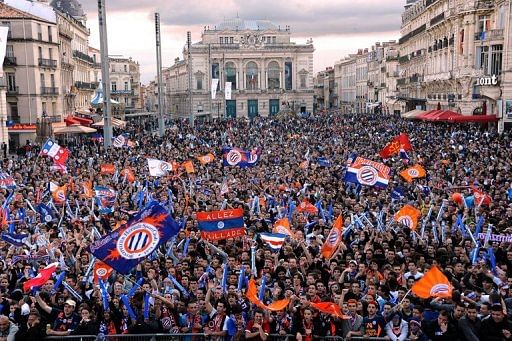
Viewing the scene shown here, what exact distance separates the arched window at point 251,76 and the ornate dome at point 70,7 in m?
35.6

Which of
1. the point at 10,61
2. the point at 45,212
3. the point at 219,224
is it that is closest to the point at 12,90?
the point at 10,61

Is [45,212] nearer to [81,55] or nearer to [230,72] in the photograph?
[81,55]

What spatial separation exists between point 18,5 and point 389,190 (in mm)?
40715

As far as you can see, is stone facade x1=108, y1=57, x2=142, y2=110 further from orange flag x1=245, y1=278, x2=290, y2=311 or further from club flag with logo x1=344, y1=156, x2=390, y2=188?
Answer: orange flag x1=245, y1=278, x2=290, y2=311

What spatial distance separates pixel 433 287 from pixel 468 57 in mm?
39027

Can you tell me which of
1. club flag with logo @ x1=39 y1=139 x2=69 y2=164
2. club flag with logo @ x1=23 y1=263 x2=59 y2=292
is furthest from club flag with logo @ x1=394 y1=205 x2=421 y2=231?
club flag with logo @ x1=39 y1=139 x2=69 y2=164

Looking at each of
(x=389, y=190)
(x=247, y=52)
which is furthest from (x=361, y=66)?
(x=389, y=190)

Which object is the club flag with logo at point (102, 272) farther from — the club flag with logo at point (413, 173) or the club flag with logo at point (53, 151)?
the club flag with logo at point (53, 151)

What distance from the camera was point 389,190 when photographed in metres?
19.5

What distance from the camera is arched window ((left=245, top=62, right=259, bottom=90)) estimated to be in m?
101

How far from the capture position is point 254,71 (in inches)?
3994

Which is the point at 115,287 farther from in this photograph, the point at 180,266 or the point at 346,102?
the point at 346,102

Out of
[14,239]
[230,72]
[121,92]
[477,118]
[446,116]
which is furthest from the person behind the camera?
[121,92]

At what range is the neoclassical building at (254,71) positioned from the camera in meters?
99.3
